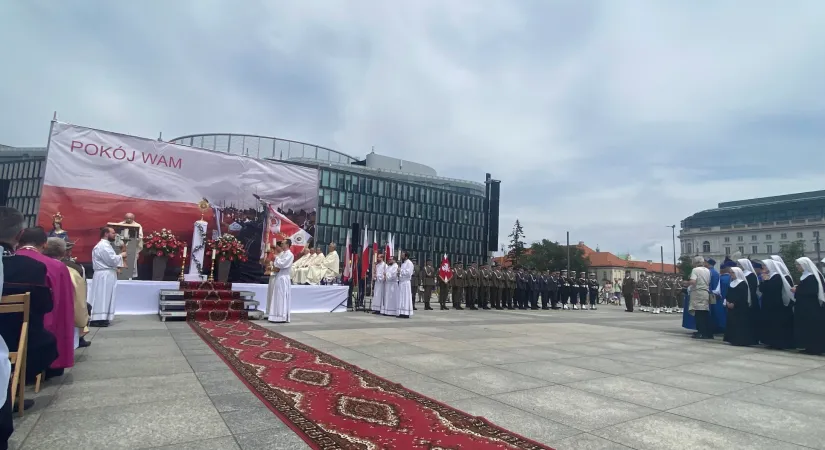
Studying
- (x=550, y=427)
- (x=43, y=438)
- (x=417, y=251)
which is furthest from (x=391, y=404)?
(x=417, y=251)

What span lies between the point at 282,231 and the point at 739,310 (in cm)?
1350

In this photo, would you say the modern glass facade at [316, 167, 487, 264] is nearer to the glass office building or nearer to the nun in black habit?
the glass office building

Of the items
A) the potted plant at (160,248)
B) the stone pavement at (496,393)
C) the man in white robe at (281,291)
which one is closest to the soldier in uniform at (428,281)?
the man in white robe at (281,291)

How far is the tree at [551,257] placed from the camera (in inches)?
2547

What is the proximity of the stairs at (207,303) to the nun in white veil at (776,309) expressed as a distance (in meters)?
11.2

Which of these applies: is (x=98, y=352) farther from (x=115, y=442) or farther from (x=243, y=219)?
(x=243, y=219)

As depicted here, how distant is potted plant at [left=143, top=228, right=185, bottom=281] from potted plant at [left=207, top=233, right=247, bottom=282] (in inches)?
41.2

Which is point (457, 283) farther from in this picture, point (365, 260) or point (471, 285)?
point (365, 260)

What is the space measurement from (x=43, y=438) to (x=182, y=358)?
2.85 m

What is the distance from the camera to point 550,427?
11.2 ft

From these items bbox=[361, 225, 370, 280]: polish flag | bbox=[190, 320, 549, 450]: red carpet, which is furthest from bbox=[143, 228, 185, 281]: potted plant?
bbox=[190, 320, 549, 450]: red carpet

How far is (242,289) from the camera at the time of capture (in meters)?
12.2

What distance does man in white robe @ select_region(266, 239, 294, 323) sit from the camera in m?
10.2

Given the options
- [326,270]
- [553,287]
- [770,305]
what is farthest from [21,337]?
[553,287]
